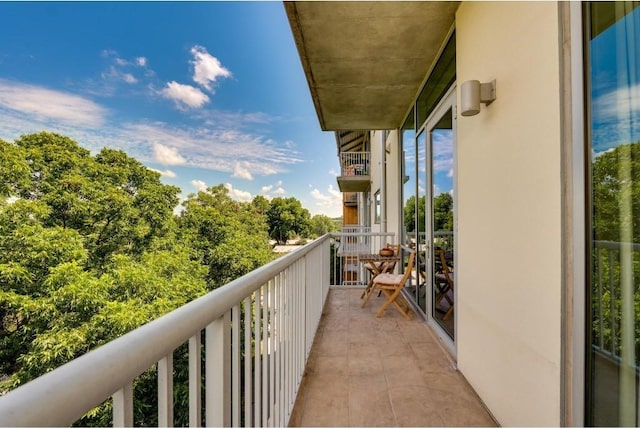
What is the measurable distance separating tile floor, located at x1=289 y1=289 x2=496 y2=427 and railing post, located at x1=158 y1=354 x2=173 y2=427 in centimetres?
144

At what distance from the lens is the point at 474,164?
213 cm

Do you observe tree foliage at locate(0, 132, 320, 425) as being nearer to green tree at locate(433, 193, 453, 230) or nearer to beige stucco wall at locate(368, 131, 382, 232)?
green tree at locate(433, 193, 453, 230)

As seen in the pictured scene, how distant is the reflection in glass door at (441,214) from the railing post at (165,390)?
8.21 ft

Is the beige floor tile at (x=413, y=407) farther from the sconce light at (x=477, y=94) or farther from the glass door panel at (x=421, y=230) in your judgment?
the sconce light at (x=477, y=94)

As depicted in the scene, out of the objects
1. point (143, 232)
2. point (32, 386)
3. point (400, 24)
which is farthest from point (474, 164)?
point (143, 232)

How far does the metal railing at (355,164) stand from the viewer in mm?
11484

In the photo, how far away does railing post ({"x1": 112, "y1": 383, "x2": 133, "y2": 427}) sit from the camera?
48cm

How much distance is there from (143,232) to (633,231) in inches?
534

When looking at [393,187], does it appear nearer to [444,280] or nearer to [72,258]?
[444,280]

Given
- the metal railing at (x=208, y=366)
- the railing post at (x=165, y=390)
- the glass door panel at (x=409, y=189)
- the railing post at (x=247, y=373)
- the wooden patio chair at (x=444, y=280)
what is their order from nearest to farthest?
the metal railing at (x=208, y=366)
the railing post at (x=165, y=390)
the railing post at (x=247, y=373)
the wooden patio chair at (x=444, y=280)
the glass door panel at (x=409, y=189)

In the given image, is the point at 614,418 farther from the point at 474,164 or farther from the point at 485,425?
the point at 474,164

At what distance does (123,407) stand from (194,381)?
28cm

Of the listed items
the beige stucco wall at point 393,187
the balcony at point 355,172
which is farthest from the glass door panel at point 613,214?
the balcony at point 355,172

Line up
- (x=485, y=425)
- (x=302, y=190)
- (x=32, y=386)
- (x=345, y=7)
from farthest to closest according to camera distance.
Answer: (x=302, y=190) < (x=345, y=7) < (x=485, y=425) < (x=32, y=386)
